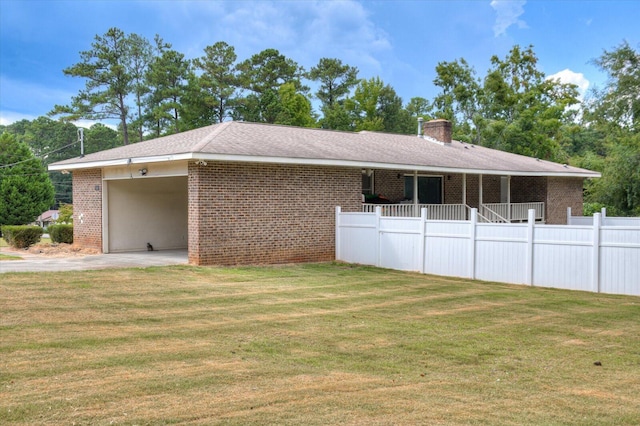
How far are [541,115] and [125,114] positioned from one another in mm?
35235

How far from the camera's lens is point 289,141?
19000 mm

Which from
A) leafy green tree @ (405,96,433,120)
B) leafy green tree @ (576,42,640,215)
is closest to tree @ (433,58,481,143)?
leafy green tree @ (405,96,433,120)

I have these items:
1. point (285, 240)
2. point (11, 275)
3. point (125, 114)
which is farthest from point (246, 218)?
point (125, 114)

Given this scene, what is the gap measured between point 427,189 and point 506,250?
10.6m

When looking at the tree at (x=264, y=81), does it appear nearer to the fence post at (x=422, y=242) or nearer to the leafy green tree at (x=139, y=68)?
the leafy green tree at (x=139, y=68)

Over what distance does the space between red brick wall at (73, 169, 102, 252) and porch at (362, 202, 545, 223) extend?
8309 millimetres

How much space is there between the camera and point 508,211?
24.5 m

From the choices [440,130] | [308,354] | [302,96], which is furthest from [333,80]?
[308,354]

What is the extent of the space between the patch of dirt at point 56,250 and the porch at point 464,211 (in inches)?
347

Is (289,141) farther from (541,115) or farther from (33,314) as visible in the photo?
(541,115)

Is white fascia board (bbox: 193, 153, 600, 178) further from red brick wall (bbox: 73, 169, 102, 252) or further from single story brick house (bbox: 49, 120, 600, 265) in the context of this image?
red brick wall (bbox: 73, 169, 102, 252)

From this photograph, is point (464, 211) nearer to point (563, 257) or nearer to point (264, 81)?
point (563, 257)

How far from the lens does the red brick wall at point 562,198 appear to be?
26.8 metres

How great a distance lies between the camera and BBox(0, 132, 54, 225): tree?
1555 inches
